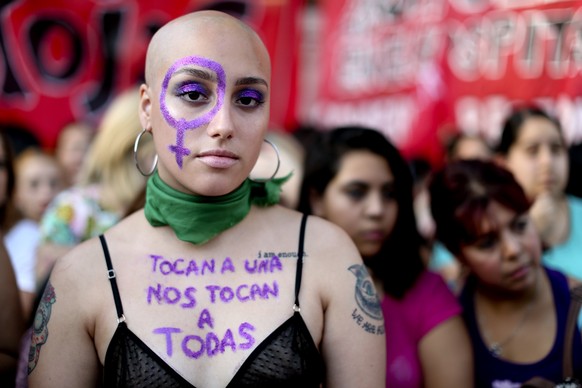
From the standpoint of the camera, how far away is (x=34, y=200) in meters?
4.49

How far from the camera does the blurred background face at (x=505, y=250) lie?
2557 mm

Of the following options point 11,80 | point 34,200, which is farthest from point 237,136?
point 11,80

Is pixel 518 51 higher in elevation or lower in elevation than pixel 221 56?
lower

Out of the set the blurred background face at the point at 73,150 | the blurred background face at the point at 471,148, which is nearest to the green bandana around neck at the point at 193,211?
the blurred background face at the point at 471,148

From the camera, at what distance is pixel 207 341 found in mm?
1802

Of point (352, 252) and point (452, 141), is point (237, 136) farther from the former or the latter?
point (452, 141)

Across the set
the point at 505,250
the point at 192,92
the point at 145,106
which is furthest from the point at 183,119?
the point at 505,250

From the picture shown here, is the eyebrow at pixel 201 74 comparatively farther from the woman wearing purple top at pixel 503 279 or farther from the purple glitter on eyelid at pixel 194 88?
the woman wearing purple top at pixel 503 279

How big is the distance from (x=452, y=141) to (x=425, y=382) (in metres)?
2.98

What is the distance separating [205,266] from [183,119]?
39 centimetres

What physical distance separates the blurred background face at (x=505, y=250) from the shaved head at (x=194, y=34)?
1172 millimetres

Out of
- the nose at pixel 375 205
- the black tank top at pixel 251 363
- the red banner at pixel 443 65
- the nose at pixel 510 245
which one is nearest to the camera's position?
the black tank top at pixel 251 363

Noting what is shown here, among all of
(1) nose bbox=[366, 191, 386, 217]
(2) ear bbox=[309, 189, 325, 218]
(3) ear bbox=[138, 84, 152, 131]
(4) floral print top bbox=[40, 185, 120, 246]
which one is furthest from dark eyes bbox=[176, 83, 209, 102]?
(4) floral print top bbox=[40, 185, 120, 246]

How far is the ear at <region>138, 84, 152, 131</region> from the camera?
6.24 ft
